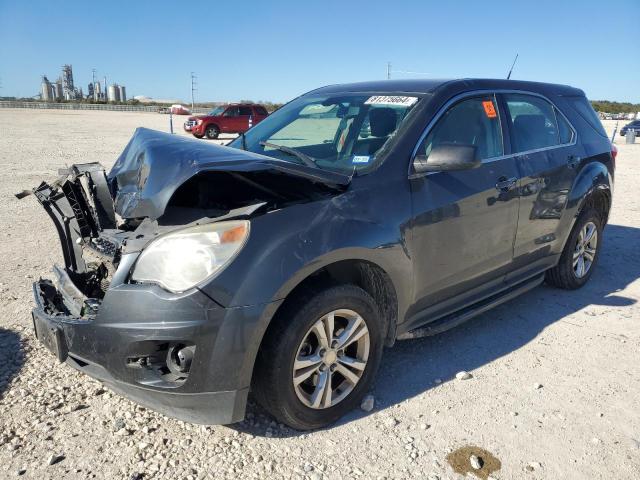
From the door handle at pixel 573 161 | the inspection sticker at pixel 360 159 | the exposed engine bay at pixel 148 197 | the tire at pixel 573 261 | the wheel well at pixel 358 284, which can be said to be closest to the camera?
the exposed engine bay at pixel 148 197

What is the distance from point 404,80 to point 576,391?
7.92 ft

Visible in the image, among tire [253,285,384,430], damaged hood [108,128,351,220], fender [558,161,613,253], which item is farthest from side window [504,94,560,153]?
tire [253,285,384,430]

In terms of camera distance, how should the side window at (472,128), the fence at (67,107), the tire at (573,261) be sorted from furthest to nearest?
the fence at (67,107)
the tire at (573,261)
the side window at (472,128)

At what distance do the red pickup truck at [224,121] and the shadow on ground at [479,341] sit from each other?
22115 millimetres

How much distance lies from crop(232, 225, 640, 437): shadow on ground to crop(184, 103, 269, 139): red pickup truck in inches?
871

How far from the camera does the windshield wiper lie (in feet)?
10.2

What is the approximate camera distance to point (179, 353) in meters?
2.30

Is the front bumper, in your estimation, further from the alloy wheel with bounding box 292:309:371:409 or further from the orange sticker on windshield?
the orange sticker on windshield

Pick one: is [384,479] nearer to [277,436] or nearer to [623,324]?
[277,436]

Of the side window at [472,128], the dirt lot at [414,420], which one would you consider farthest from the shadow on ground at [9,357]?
the side window at [472,128]

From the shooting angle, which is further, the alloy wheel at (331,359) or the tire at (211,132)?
the tire at (211,132)

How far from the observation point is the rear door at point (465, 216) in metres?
3.05

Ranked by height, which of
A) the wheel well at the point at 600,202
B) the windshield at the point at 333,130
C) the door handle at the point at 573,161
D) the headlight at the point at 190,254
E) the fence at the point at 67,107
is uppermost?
the windshield at the point at 333,130

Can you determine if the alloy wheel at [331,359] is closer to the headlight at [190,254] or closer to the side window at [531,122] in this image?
the headlight at [190,254]
